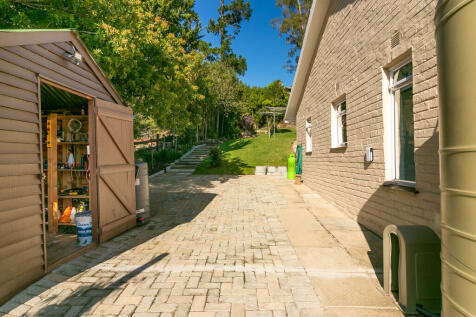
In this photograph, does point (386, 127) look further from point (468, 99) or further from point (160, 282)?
point (160, 282)

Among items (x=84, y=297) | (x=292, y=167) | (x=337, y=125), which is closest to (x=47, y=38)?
(x=84, y=297)

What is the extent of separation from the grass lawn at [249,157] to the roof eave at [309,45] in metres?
5.92

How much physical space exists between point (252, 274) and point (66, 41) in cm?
461

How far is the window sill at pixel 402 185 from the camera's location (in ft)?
13.0

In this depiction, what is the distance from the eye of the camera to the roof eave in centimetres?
817

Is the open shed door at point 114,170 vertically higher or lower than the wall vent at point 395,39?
lower

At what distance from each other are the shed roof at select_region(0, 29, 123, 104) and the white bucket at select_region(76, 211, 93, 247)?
8.61ft

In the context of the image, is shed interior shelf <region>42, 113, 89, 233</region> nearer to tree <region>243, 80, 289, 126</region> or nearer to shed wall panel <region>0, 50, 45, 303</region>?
shed wall panel <region>0, 50, 45, 303</region>

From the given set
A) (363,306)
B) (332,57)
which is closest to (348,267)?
(363,306)

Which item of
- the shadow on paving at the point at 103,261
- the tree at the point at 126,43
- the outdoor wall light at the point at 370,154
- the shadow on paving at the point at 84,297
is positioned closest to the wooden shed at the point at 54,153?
the shadow on paving at the point at 103,261

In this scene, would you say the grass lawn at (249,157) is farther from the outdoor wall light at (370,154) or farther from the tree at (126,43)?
the outdoor wall light at (370,154)

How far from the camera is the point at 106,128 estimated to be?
5020 millimetres

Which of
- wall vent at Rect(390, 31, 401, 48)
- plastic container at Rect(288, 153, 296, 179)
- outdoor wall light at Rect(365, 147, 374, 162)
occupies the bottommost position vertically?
plastic container at Rect(288, 153, 296, 179)

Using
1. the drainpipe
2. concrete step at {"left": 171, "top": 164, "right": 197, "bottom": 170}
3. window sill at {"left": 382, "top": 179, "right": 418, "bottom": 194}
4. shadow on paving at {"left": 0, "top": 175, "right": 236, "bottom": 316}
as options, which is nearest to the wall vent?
window sill at {"left": 382, "top": 179, "right": 418, "bottom": 194}
